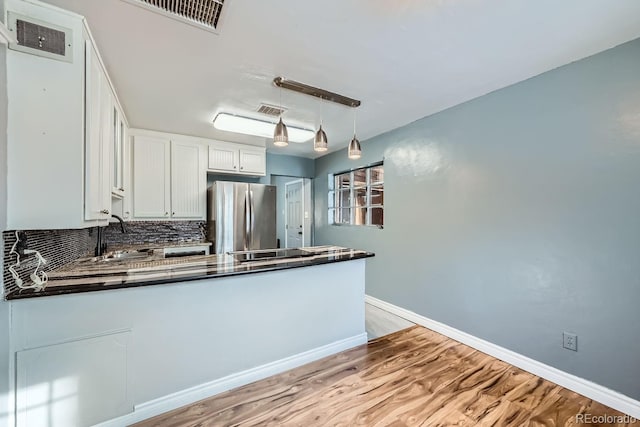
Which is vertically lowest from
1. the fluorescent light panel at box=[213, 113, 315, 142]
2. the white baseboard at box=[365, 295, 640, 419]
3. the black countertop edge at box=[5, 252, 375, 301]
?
the white baseboard at box=[365, 295, 640, 419]

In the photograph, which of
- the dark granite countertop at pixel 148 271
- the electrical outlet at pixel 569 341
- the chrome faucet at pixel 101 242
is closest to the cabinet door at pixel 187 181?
the chrome faucet at pixel 101 242

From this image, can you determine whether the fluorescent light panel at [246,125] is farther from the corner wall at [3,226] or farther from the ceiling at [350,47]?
the corner wall at [3,226]

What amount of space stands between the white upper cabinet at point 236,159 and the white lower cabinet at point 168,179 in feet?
0.57

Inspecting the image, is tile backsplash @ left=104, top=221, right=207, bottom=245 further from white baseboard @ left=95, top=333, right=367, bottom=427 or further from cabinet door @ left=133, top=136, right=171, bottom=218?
white baseboard @ left=95, top=333, right=367, bottom=427

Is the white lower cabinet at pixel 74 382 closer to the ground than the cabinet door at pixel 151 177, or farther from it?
closer to the ground

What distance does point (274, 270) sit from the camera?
187 cm

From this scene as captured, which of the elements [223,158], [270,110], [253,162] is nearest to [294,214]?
[253,162]

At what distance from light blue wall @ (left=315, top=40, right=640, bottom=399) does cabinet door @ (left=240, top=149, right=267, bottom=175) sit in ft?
7.49

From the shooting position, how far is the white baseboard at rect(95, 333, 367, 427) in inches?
62.2

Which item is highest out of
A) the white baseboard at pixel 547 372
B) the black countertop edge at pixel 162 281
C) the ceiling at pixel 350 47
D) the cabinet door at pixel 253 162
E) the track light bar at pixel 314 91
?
the ceiling at pixel 350 47

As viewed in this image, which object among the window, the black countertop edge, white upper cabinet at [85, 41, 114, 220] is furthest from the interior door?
white upper cabinet at [85, 41, 114, 220]

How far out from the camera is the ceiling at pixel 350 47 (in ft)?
4.70

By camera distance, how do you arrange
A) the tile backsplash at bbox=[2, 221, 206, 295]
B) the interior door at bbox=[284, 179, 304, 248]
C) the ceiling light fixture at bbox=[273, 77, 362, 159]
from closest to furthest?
the tile backsplash at bbox=[2, 221, 206, 295] < the ceiling light fixture at bbox=[273, 77, 362, 159] < the interior door at bbox=[284, 179, 304, 248]

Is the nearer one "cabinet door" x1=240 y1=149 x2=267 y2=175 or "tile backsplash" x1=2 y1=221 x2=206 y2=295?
"tile backsplash" x1=2 y1=221 x2=206 y2=295
